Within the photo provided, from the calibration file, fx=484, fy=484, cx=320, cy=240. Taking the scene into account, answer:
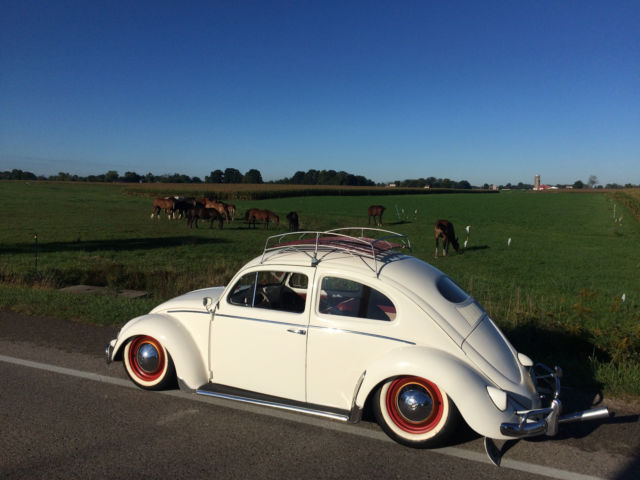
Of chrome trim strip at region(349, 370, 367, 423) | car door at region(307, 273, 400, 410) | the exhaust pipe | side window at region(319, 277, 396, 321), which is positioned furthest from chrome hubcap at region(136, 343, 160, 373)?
the exhaust pipe

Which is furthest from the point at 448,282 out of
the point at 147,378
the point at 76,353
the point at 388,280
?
the point at 76,353

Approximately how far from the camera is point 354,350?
170 inches

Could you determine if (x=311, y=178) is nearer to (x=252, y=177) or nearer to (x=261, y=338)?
(x=252, y=177)

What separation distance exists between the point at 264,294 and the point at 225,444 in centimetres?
159

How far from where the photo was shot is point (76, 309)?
8.64 metres

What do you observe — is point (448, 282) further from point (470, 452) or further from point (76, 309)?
point (76, 309)

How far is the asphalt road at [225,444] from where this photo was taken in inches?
147

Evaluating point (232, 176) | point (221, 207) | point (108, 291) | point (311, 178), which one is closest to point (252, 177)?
point (232, 176)

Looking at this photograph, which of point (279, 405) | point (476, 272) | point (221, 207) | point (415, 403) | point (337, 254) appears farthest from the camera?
point (221, 207)

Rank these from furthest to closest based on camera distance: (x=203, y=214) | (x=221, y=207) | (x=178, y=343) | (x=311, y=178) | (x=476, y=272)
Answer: (x=311, y=178) → (x=221, y=207) → (x=203, y=214) → (x=476, y=272) → (x=178, y=343)

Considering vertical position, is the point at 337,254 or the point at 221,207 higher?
the point at 221,207

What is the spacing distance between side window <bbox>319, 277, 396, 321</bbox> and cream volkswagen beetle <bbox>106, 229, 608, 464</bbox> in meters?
0.01

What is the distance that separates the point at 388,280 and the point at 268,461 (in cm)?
183

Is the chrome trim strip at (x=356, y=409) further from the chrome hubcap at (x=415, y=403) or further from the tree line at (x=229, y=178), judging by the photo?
the tree line at (x=229, y=178)
